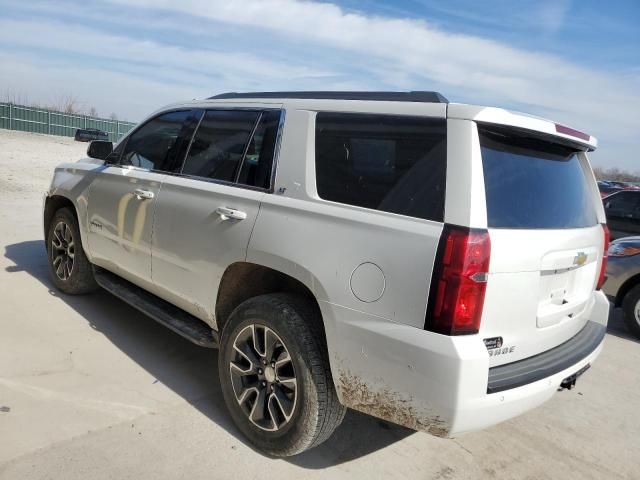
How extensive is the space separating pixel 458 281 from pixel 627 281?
476cm

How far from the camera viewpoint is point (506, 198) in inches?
93.4

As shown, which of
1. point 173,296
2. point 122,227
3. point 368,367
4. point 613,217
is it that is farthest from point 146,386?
point 613,217

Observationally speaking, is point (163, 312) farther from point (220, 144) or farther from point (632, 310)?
point (632, 310)

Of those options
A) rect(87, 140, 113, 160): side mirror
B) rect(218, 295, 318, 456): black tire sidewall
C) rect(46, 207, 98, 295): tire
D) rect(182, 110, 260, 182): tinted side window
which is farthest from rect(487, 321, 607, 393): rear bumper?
rect(46, 207, 98, 295): tire

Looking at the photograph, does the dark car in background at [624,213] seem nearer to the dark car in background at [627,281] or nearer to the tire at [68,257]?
the dark car in background at [627,281]

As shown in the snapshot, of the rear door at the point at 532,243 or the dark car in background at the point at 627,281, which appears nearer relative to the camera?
the rear door at the point at 532,243

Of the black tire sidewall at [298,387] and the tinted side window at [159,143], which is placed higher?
the tinted side window at [159,143]

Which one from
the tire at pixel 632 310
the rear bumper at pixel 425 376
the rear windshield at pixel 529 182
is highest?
the rear windshield at pixel 529 182

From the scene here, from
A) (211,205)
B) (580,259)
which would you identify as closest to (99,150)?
(211,205)

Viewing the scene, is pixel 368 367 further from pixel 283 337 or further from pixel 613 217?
pixel 613 217

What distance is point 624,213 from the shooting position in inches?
380

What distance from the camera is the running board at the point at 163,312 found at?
11.0 feet

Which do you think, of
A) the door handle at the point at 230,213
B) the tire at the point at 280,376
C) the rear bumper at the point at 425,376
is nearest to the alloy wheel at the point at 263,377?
the tire at the point at 280,376

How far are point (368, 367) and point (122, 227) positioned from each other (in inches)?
98.4
